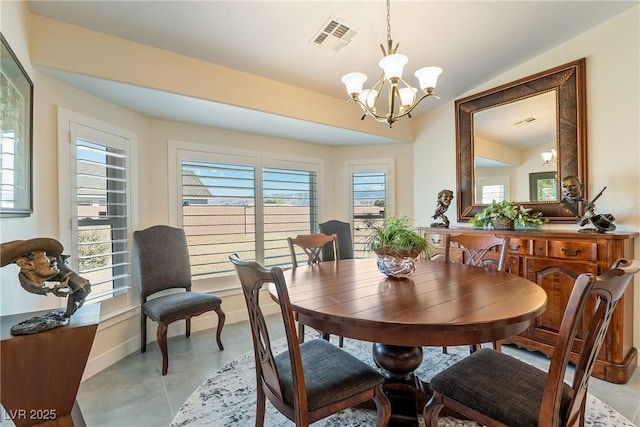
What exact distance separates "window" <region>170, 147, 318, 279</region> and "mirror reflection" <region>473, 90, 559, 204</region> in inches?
84.0

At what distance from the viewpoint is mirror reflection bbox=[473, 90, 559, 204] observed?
289cm

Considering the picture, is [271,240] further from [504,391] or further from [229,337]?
[504,391]

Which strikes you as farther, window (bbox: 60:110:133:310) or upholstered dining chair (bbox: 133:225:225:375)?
upholstered dining chair (bbox: 133:225:225:375)

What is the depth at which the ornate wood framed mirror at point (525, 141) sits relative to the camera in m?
2.71

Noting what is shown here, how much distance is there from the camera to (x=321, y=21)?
92.0 inches

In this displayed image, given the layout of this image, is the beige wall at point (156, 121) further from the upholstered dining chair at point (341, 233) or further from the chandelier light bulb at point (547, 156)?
the upholstered dining chair at point (341, 233)

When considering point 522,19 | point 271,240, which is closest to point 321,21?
point 522,19

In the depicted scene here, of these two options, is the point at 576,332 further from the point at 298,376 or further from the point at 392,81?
the point at 392,81

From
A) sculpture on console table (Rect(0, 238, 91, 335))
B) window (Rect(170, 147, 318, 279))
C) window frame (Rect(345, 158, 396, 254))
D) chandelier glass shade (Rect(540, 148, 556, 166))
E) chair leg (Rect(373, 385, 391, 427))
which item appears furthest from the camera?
window frame (Rect(345, 158, 396, 254))

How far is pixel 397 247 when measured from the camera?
6.01 feet

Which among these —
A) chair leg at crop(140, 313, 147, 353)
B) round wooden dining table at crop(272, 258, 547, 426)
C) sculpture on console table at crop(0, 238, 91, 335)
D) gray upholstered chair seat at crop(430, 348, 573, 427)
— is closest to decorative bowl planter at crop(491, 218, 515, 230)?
round wooden dining table at crop(272, 258, 547, 426)

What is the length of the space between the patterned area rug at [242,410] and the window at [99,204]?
1.24 meters

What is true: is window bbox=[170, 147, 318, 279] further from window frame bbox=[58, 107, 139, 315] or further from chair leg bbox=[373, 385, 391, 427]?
chair leg bbox=[373, 385, 391, 427]

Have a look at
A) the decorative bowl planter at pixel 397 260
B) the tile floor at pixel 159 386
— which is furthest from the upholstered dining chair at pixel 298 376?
the tile floor at pixel 159 386
